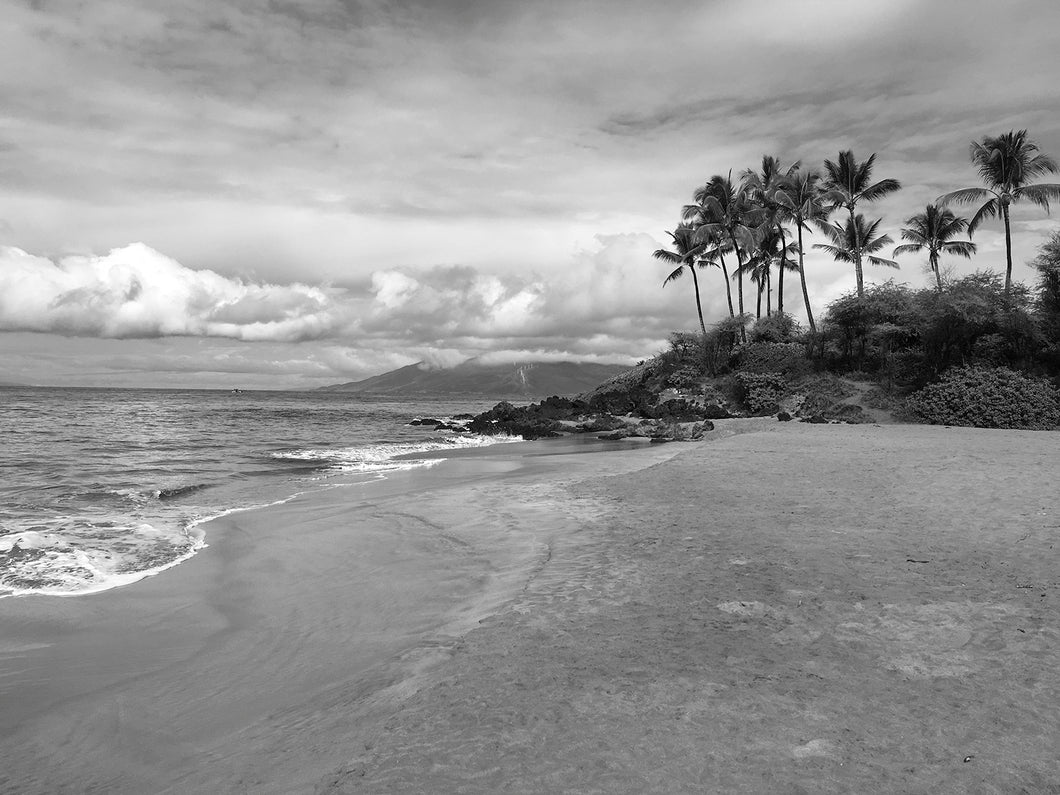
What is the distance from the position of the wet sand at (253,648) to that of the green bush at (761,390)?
26374mm

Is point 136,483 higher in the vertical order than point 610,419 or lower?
higher

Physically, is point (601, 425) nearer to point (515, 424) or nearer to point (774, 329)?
point (515, 424)

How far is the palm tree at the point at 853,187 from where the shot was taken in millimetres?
38688

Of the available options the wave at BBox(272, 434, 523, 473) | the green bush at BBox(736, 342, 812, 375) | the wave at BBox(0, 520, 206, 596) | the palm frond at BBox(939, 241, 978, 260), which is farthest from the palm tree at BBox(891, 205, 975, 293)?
the wave at BBox(0, 520, 206, 596)

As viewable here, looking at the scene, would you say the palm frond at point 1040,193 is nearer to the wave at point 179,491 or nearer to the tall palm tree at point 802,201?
the tall palm tree at point 802,201

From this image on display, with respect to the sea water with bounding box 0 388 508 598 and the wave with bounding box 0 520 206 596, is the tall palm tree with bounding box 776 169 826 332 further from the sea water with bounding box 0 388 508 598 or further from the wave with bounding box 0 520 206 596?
the wave with bounding box 0 520 206 596

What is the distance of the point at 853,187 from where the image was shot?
39.5m

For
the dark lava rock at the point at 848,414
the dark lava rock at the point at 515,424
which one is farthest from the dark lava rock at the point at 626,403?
the dark lava rock at the point at 848,414

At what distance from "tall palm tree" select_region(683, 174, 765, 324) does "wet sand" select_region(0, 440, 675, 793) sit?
3769cm

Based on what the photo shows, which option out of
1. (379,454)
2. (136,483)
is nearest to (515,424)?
(379,454)

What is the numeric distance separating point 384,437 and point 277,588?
90.1ft

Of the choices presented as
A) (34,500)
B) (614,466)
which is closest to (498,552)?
(614,466)

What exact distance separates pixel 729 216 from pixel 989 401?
80.4 feet

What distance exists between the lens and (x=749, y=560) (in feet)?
22.2
